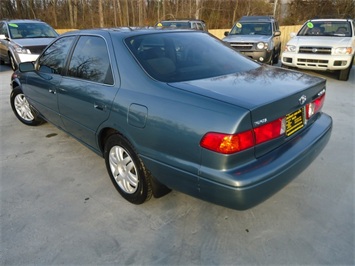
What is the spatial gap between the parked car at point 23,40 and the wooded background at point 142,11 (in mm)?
15461

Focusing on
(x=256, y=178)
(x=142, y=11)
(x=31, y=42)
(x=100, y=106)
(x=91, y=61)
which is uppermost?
(x=142, y=11)

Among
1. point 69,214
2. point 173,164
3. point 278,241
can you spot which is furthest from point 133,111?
point 278,241

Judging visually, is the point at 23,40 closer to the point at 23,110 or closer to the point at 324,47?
the point at 23,110

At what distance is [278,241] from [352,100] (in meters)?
5.05

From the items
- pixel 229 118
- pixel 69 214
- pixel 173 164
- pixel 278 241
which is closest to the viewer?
pixel 229 118

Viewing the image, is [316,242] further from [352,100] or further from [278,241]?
[352,100]

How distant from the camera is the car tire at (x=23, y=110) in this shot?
4574mm

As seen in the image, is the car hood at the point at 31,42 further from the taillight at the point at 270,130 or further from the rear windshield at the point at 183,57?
the taillight at the point at 270,130

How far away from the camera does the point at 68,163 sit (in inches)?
137

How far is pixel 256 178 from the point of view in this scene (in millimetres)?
1853

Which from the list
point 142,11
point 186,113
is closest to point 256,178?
point 186,113

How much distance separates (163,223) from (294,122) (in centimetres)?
138

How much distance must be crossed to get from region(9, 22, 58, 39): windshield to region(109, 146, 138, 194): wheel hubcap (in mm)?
8744

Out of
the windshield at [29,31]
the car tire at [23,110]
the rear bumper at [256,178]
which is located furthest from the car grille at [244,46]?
the rear bumper at [256,178]
